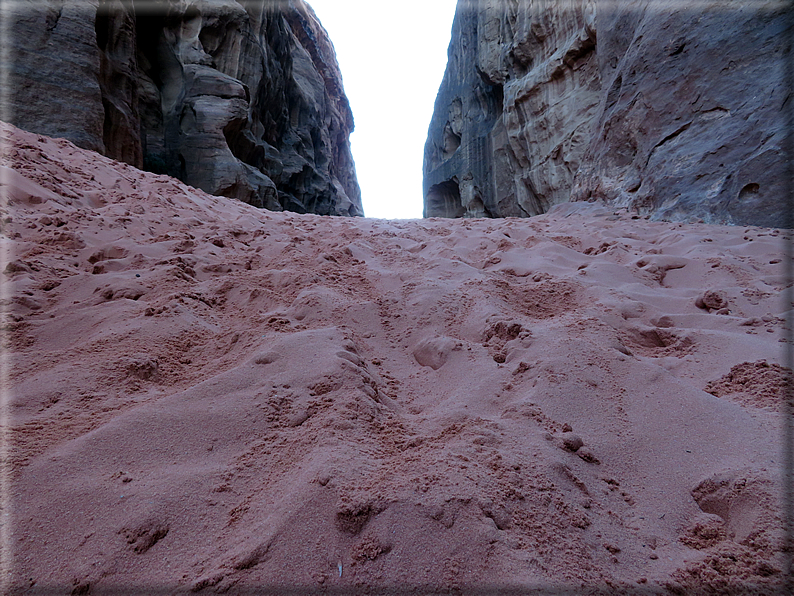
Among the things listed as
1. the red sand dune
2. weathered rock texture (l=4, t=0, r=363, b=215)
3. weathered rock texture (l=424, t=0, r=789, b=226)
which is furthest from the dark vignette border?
weathered rock texture (l=4, t=0, r=363, b=215)

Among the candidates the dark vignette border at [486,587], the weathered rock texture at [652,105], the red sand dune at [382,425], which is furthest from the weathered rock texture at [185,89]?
the weathered rock texture at [652,105]

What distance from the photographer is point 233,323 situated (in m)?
1.83

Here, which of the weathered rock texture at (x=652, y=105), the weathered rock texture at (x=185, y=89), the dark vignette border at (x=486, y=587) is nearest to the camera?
the dark vignette border at (x=486, y=587)

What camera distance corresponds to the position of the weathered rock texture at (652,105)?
4176 mm

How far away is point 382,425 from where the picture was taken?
3.88 feet

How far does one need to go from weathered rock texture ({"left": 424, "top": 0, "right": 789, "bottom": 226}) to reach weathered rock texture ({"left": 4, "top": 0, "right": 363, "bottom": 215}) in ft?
27.1

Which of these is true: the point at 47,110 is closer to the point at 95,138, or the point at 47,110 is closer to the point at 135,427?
the point at 95,138

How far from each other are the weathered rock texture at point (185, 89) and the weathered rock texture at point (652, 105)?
825 cm

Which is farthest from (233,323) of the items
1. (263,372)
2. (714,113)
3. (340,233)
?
(714,113)

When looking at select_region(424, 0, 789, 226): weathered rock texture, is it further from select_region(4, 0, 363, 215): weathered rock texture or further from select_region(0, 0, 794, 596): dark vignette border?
select_region(4, 0, 363, 215): weathered rock texture

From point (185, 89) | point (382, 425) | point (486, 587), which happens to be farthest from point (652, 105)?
point (185, 89)

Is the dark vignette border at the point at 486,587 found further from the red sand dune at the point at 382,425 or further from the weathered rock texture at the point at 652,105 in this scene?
the weathered rock texture at the point at 652,105

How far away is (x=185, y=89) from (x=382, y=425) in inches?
526

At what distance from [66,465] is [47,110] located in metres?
7.98
